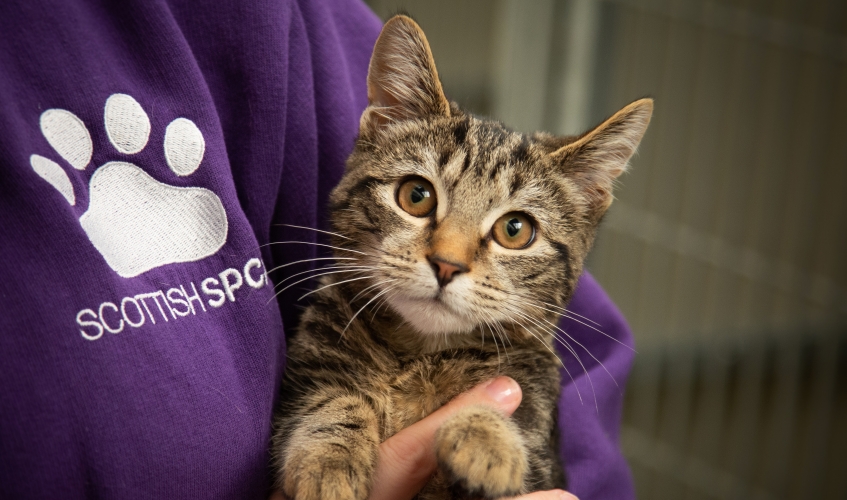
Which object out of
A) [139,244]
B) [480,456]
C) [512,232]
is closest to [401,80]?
[512,232]

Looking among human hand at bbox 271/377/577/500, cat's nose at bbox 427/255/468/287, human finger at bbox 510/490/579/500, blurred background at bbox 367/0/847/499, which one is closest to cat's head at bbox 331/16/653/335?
cat's nose at bbox 427/255/468/287

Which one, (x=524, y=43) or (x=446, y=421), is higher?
(x=524, y=43)

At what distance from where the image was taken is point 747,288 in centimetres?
253

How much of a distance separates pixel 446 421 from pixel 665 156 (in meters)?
2.12

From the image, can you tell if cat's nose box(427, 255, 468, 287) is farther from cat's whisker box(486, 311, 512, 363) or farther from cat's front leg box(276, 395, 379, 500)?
cat's front leg box(276, 395, 379, 500)

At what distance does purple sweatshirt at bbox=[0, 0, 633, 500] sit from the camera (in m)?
0.78

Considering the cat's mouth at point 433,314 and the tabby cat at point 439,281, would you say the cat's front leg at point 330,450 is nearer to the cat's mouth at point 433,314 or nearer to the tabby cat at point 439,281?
the tabby cat at point 439,281

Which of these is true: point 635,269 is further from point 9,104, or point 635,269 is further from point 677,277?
point 9,104

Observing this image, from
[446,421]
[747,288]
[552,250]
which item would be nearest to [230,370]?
[446,421]

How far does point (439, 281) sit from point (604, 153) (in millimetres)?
429

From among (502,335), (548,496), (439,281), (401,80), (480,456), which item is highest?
(401,80)

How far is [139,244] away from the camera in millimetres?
891

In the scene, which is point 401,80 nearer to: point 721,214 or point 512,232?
point 512,232

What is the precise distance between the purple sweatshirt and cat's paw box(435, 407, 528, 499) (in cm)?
26
